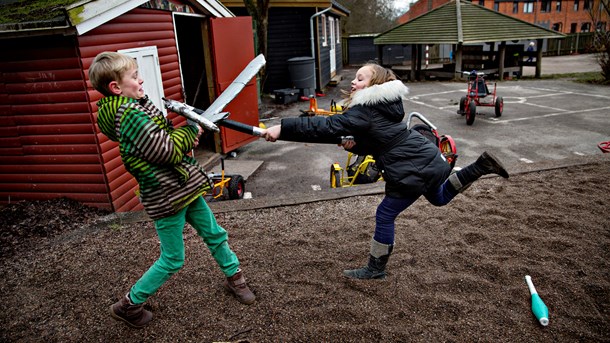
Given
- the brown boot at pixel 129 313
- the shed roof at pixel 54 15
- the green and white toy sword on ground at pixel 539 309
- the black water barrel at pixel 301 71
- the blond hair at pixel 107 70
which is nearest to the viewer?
the blond hair at pixel 107 70

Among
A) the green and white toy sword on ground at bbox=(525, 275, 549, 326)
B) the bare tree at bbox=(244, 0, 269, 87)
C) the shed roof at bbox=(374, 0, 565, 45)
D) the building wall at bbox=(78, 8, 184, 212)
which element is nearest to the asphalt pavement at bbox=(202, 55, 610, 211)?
the building wall at bbox=(78, 8, 184, 212)

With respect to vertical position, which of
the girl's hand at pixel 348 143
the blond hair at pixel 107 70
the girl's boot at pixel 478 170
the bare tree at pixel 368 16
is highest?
the bare tree at pixel 368 16

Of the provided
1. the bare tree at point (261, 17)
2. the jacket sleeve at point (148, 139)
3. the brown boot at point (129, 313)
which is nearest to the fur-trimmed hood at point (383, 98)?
the jacket sleeve at point (148, 139)

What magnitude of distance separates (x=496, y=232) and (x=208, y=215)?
259cm

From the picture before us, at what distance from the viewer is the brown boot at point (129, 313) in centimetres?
266

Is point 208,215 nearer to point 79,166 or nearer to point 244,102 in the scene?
point 79,166

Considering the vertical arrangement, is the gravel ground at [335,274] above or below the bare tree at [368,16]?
below

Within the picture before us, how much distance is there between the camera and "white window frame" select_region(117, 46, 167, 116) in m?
5.70

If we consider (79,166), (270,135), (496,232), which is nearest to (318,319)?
(270,135)

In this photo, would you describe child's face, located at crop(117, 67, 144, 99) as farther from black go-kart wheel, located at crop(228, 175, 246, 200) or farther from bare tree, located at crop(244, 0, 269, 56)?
bare tree, located at crop(244, 0, 269, 56)

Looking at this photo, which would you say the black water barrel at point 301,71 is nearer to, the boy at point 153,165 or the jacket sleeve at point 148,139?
the boy at point 153,165

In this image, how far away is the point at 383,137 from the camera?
9.18 ft

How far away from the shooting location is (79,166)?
4.88 metres

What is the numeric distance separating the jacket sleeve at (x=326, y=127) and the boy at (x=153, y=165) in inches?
23.9
